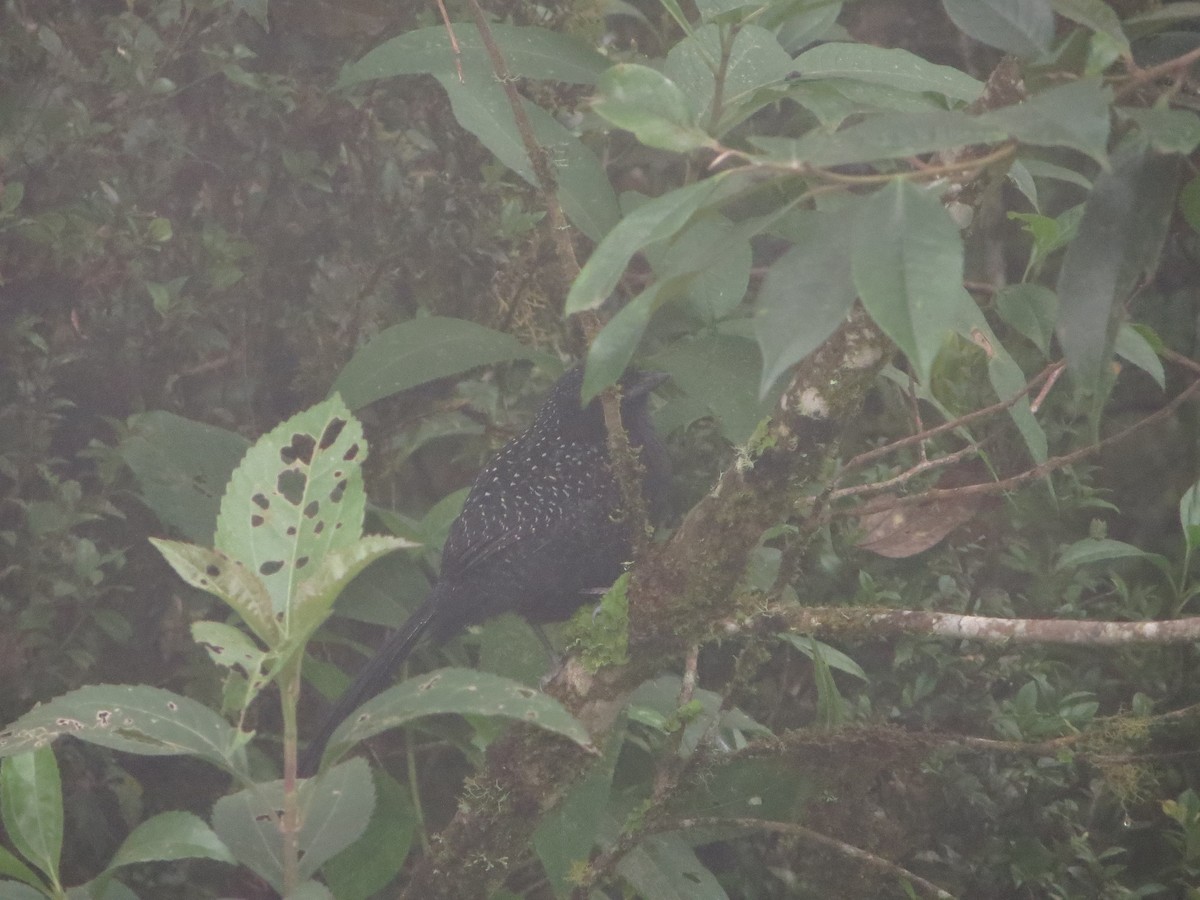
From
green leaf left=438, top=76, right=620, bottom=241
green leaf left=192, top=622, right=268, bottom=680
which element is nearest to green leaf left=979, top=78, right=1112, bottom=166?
green leaf left=192, top=622, right=268, bottom=680

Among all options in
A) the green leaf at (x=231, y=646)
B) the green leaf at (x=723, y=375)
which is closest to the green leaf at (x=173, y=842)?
the green leaf at (x=231, y=646)

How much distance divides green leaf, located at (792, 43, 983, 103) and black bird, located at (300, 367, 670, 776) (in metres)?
0.87

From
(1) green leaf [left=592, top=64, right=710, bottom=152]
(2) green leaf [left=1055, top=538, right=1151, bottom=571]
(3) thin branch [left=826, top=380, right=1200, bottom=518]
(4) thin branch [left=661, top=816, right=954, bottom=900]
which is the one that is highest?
(1) green leaf [left=592, top=64, right=710, bottom=152]

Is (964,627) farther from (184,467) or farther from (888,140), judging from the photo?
(184,467)

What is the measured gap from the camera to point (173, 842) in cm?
138

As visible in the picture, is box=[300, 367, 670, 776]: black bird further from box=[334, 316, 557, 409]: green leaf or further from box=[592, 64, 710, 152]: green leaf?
box=[592, 64, 710, 152]: green leaf

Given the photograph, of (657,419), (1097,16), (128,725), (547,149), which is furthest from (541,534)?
(1097,16)

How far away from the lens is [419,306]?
9.98 feet

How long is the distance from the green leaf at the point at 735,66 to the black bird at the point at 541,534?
2.69 feet

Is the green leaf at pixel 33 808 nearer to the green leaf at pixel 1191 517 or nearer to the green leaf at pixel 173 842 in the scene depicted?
the green leaf at pixel 173 842

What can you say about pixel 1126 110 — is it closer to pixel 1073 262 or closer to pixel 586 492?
pixel 1073 262

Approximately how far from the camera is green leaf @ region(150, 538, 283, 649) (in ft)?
→ 3.86

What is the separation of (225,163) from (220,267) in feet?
1.06

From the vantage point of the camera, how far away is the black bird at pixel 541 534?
2404 mm
